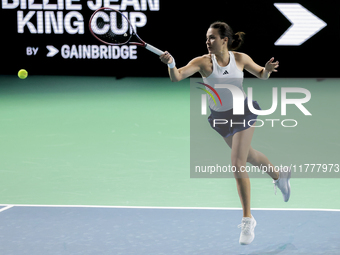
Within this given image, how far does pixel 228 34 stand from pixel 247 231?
1.51 metres

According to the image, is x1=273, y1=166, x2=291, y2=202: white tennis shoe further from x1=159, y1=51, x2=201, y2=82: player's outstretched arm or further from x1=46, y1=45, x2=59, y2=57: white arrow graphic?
x1=46, y1=45, x2=59, y2=57: white arrow graphic

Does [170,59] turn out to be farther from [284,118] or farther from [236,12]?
[236,12]

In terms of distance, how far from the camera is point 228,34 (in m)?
4.58

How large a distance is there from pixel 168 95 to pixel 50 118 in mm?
3067

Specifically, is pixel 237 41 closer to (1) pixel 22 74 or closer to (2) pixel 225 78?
(2) pixel 225 78

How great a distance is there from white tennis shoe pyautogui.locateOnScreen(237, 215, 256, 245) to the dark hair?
1398 millimetres

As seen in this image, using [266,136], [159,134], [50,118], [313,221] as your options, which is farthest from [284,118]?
[313,221]

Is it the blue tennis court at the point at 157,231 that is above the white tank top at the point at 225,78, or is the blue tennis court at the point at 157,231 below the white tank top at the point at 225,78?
below

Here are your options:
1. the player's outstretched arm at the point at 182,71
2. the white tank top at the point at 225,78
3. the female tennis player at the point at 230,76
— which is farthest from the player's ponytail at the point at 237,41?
the player's outstretched arm at the point at 182,71

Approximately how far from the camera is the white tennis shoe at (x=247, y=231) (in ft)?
14.1

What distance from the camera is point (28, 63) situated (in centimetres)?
1380

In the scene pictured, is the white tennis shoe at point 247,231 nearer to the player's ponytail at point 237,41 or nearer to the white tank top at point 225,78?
the white tank top at point 225,78

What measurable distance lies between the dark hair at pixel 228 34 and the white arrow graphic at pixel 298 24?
882 cm

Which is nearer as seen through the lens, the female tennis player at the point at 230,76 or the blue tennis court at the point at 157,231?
the blue tennis court at the point at 157,231
